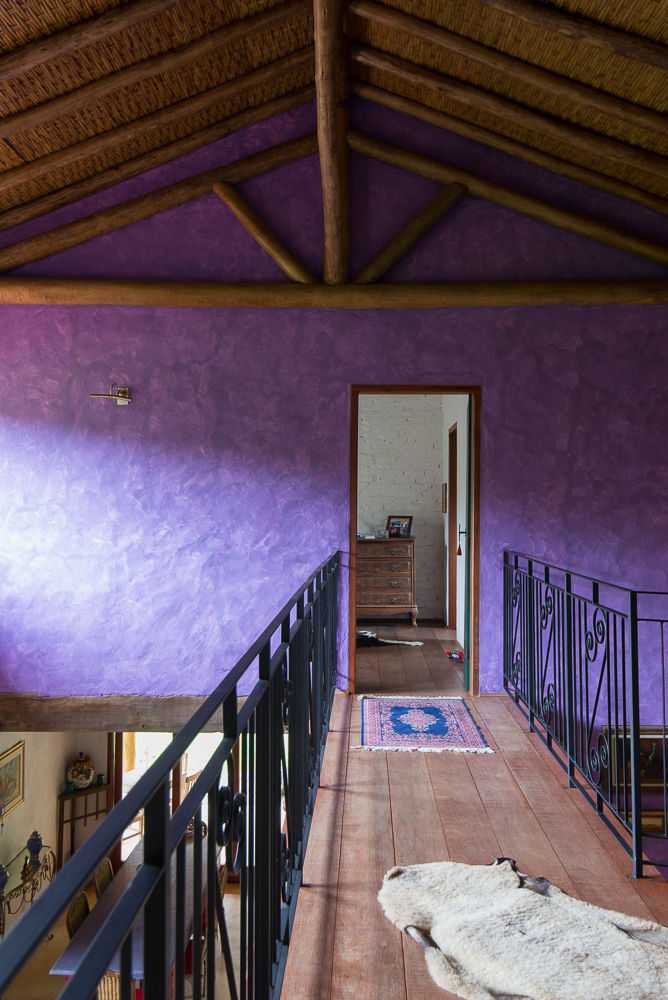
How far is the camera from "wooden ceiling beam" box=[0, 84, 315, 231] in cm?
504

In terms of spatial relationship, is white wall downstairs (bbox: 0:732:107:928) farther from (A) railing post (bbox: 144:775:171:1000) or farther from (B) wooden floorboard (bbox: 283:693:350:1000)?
(A) railing post (bbox: 144:775:171:1000)

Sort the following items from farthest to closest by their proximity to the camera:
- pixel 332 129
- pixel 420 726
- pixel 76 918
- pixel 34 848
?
pixel 34 848, pixel 76 918, pixel 420 726, pixel 332 129

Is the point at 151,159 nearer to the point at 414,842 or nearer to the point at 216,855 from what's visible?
the point at 414,842

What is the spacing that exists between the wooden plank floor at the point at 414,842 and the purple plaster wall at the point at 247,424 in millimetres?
1497

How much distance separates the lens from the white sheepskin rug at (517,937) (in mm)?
1930

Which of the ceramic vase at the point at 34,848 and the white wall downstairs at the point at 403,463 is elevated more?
the white wall downstairs at the point at 403,463

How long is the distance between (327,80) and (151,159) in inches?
71.7

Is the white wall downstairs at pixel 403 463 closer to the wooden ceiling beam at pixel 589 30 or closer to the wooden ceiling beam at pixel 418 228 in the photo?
the wooden ceiling beam at pixel 418 228

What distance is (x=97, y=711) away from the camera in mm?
5273

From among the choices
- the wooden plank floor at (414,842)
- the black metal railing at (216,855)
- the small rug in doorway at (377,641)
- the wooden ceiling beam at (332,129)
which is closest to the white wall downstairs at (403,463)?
the small rug in doorway at (377,641)

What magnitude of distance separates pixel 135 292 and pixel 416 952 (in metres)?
4.49

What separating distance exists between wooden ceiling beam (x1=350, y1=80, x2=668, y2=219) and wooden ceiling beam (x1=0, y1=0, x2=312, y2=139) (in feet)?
3.07

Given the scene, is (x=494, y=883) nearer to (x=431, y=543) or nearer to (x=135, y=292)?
(x=135, y=292)

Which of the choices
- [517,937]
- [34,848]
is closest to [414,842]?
[517,937]
